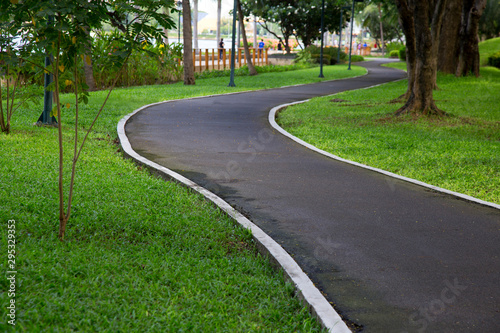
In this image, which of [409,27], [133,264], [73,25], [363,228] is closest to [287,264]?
[133,264]

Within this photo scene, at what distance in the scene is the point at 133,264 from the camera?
178 inches

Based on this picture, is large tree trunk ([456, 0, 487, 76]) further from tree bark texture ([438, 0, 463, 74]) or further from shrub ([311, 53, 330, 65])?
shrub ([311, 53, 330, 65])

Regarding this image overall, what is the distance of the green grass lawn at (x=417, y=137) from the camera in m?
8.43

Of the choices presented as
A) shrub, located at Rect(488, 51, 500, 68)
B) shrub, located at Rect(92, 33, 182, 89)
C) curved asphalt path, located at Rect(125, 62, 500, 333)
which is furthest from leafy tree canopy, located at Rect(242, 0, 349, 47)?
curved asphalt path, located at Rect(125, 62, 500, 333)

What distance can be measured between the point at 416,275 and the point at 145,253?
254 cm

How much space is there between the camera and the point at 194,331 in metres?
3.53

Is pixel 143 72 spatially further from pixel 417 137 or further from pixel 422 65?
pixel 417 137

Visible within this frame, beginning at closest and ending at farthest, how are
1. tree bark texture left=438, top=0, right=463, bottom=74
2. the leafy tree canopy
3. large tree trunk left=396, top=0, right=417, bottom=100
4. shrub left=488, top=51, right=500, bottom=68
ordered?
large tree trunk left=396, top=0, right=417, bottom=100 < tree bark texture left=438, top=0, right=463, bottom=74 < shrub left=488, top=51, right=500, bottom=68 < the leafy tree canopy

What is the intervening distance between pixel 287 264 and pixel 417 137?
7.86m

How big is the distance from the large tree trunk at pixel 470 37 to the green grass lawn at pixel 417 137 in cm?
936

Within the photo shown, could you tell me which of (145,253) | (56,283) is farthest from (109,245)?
(56,283)

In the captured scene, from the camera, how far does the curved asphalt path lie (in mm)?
4152

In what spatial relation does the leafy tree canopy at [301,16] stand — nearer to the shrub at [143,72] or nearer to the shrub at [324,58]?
the shrub at [324,58]

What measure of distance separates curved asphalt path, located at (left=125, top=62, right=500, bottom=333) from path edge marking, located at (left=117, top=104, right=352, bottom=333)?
0.19m
